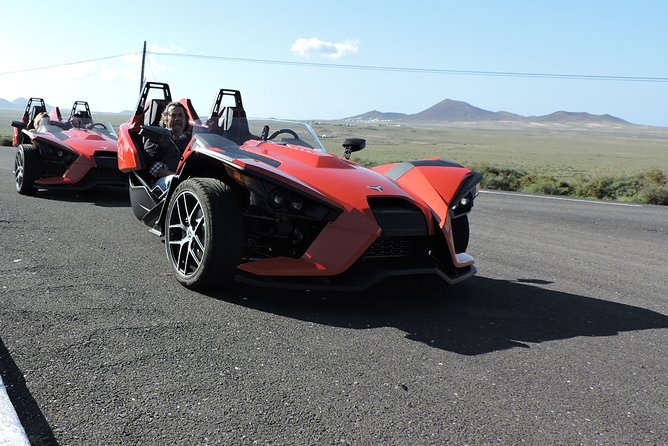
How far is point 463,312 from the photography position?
4465mm

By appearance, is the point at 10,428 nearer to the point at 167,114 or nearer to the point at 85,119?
the point at 167,114

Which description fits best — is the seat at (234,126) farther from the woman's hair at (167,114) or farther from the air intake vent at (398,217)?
the air intake vent at (398,217)

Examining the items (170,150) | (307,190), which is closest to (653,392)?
(307,190)

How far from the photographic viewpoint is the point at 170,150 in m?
7.18

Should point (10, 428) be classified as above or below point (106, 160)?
below

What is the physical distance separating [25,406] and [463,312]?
2924mm

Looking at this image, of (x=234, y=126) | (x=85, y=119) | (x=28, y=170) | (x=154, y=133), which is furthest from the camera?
(x=85, y=119)

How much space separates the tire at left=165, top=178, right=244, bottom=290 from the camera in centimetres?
432

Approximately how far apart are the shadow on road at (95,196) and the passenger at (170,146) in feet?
7.31

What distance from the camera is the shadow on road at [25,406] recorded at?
236 cm

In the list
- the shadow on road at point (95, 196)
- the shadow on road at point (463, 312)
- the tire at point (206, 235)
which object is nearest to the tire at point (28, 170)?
the shadow on road at point (95, 196)

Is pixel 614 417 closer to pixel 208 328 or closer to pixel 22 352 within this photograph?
pixel 208 328

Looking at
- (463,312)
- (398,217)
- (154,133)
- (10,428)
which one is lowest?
(463,312)

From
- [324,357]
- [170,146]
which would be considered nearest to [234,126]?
[170,146]
